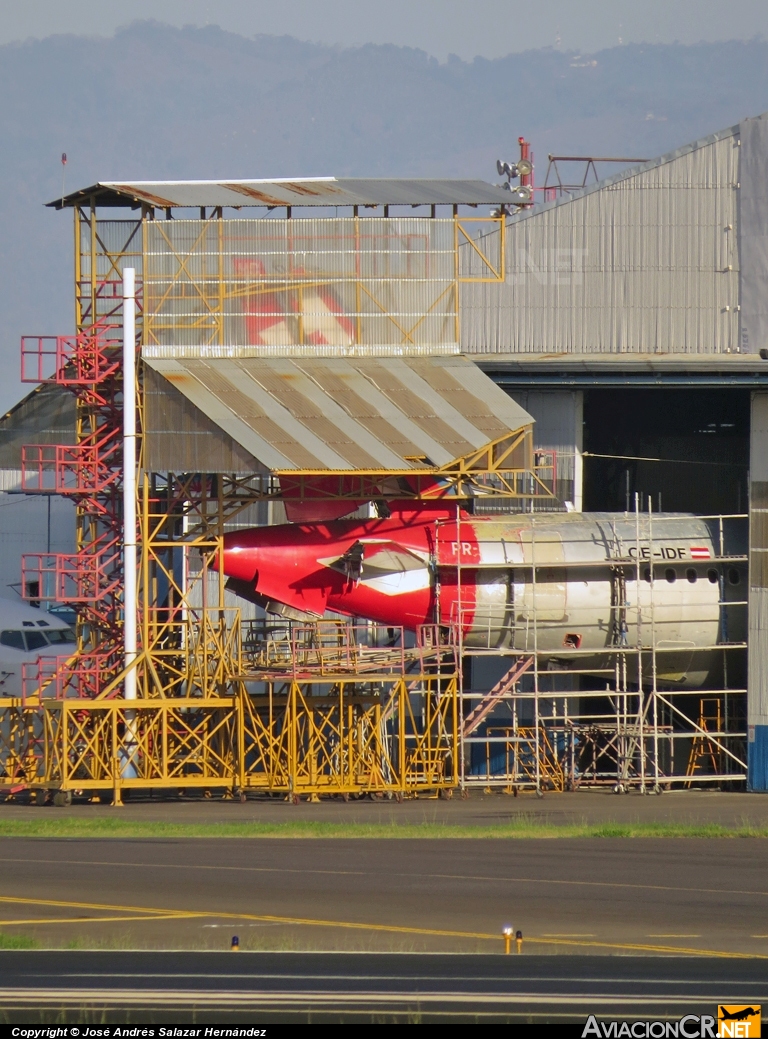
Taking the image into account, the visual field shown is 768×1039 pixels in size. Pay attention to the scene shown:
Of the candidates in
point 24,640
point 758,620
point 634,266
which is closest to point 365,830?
point 758,620

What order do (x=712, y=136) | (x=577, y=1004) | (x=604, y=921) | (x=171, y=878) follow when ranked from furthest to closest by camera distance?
1. (x=712, y=136)
2. (x=171, y=878)
3. (x=604, y=921)
4. (x=577, y=1004)

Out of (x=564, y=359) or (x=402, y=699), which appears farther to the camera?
(x=564, y=359)

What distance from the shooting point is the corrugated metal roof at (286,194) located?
48750 mm

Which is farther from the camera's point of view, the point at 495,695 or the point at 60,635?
the point at 60,635

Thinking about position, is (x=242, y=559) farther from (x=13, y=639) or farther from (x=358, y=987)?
(x=358, y=987)

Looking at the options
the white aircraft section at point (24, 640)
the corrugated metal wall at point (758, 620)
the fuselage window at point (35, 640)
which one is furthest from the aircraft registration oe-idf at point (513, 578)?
the fuselage window at point (35, 640)

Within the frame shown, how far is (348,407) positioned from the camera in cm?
4750

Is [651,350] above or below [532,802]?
above

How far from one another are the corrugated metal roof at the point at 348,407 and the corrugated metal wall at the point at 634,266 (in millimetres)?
5876

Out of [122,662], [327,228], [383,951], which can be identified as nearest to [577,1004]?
[383,951]

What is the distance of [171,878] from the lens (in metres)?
30.6

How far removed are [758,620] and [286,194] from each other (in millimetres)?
22048

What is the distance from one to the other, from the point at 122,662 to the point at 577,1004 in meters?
30.8

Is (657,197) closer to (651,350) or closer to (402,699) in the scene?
(651,350)
